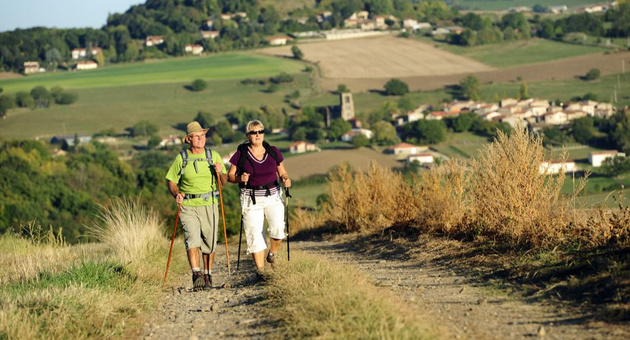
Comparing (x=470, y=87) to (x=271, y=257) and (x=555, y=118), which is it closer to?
(x=555, y=118)

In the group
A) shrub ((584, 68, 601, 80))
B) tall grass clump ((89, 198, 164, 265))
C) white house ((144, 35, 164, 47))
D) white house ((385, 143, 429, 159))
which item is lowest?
white house ((385, 143, 429, 159))

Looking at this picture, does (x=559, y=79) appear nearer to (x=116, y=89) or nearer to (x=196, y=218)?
(x=116, y=89)

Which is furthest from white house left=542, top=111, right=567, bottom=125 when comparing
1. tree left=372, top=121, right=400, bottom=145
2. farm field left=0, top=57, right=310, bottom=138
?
farm field left=0, top=57, right=310, bottom=138

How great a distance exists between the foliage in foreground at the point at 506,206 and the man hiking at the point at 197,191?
293 centimetres

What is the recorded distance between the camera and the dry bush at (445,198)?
1146 cm

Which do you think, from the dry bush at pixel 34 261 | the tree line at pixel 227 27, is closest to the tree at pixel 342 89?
the tree line at pixel 227 27

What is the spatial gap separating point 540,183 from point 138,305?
4272 mm

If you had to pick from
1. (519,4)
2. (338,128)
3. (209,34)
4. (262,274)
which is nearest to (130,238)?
(262,274)

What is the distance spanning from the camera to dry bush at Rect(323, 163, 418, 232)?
13.7 meters

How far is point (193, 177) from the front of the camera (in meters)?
9.44

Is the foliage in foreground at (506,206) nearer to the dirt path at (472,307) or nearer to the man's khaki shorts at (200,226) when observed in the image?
the dirt path at (472,307)

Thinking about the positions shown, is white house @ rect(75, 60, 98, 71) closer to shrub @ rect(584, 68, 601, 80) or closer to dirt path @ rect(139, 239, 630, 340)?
shrub @ rect(584, 68, 601, 80)

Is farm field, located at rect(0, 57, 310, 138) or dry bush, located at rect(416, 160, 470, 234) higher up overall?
dry bush, located at rect(416, 160, 470, 234)

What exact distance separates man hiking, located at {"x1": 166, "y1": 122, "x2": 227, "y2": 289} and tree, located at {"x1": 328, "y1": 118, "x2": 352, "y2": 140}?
78451 millimetres
